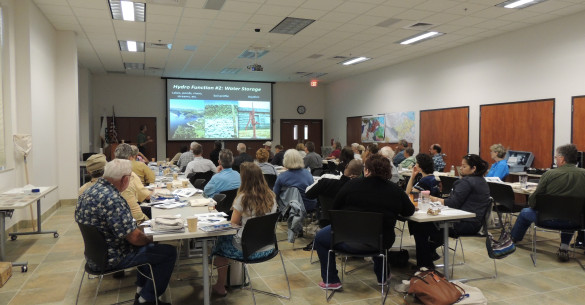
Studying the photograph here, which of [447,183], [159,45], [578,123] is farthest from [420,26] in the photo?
[159,45]

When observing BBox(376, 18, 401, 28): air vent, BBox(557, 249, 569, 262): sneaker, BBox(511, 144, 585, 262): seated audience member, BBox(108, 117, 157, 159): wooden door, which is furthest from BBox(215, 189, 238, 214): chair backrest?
BBox(108, 117, 157, 159): wooden door

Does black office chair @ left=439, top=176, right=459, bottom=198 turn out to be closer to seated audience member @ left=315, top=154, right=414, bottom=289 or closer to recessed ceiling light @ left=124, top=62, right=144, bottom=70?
seated audience member @ left=315, top=154, right=414, bottom=289

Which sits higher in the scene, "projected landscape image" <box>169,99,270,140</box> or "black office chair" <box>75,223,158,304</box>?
"projected landscape image" <box>169,99,270,140</box>

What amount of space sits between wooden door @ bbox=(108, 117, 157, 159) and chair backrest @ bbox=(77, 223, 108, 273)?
11.4 metres

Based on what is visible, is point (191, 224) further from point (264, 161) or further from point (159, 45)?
point (159, 45)

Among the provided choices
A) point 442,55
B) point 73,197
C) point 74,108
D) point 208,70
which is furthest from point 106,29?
point 442,55

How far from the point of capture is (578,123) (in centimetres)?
692

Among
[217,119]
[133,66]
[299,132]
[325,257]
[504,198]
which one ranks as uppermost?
[133,66]

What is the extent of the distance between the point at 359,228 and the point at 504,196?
302cm

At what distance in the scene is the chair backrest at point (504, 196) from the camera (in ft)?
17.1

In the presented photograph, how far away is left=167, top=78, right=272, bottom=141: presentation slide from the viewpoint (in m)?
13.9

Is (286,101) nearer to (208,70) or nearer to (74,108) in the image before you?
(208,70)

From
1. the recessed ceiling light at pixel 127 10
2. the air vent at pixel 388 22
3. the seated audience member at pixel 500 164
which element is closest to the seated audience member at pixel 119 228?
the recessed ceiling light at pixel 127 10

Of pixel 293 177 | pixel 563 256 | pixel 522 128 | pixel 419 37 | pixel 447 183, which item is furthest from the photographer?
pixel 419 37
